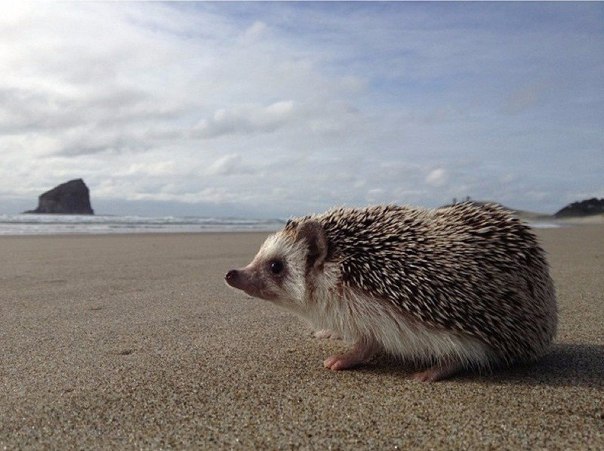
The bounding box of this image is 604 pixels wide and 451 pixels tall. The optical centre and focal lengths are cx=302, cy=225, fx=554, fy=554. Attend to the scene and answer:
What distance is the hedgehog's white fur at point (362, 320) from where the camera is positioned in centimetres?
363

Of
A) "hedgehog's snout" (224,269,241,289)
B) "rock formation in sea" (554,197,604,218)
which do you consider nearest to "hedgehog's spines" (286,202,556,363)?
"hedgehog's snout" (224,269,241,289)

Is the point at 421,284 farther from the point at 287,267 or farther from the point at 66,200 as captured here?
the point at 66,200

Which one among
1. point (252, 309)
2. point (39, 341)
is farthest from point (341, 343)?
point (39, 341)

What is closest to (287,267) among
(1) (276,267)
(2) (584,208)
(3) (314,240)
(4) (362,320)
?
(1) (276,267)

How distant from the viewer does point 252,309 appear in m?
6.16

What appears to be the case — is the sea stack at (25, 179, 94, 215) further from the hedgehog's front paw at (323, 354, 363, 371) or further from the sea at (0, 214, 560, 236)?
the hedgehog's front paw at (323, 354, 363, 371)

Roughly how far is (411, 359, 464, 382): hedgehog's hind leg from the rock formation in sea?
3827cm

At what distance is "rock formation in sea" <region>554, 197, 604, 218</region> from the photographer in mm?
37469

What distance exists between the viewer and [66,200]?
70500 millimetres

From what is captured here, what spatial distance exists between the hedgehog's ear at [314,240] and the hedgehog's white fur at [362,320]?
53 mm

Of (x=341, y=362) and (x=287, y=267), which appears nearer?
(x=341, y=362)

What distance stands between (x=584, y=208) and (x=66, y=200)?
59.1 metres

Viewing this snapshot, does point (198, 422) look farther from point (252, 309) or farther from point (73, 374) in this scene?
point (252, 309)

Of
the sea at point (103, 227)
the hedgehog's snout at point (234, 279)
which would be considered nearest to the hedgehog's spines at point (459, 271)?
the hedgehog's snout at point (234, 279)
